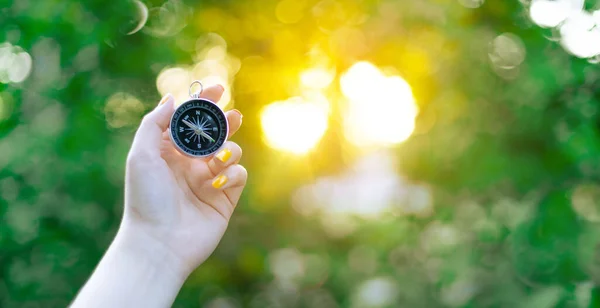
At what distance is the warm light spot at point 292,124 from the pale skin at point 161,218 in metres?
2.00

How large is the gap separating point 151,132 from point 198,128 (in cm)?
23

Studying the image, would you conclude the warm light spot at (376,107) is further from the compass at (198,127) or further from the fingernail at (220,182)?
the fingernail at (220,182)

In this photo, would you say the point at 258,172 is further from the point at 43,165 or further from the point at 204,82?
the point at 43,165

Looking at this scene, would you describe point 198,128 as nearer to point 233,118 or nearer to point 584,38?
point 233,118

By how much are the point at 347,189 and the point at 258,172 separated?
0.69 metres

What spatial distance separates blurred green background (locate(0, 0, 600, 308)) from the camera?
3.54 m

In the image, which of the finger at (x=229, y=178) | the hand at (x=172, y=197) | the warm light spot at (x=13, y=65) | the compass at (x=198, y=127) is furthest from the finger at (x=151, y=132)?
the warm light spot at (x=13, y=65)

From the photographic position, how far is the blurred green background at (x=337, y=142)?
11.6 ft

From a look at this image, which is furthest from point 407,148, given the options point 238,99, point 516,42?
point 238,99

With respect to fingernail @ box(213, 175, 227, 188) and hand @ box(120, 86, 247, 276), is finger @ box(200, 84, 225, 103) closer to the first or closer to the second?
hand @ box(120, 86, 247, 276)

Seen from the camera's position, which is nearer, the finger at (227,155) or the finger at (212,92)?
the finger at (227,155)

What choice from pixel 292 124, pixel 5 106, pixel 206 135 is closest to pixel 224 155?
pixel 206 135

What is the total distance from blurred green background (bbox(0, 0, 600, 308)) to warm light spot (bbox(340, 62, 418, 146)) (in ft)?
0.04

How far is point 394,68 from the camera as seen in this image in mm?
4273
